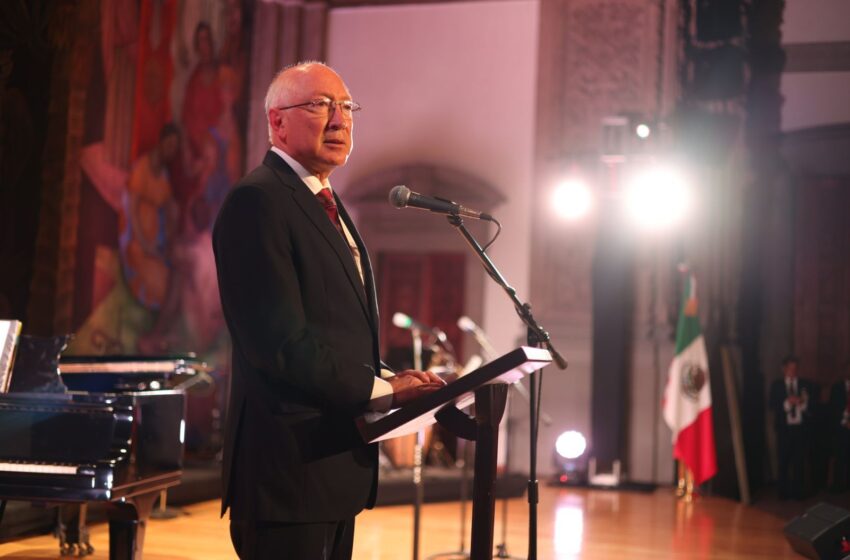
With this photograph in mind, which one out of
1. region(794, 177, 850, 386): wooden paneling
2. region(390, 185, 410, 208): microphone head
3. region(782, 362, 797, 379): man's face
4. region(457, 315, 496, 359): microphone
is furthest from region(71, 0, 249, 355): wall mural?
region(794, 177, 850, 386): wooden paneling

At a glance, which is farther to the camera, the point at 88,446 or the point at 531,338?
the point at 88,446

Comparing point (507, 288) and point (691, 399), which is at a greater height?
point (507, 288)

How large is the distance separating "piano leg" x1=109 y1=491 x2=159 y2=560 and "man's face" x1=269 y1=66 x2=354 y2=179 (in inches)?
91.9

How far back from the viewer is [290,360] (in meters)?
2.04

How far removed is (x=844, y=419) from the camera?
9.72 metres

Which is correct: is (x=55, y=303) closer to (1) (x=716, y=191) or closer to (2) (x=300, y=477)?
(2) (x=300, y=477)

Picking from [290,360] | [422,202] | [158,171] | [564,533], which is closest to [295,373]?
[290,360]

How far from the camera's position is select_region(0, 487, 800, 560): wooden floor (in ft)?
19.4

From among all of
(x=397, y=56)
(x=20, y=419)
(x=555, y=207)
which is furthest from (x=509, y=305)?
(x=20, y=419)

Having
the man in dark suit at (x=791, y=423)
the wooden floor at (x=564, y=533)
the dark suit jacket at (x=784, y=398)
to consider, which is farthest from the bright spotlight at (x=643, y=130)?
the wooden floor at (x=564, y=533)

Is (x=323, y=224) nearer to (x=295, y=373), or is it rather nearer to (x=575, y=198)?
(x=295, y=373)

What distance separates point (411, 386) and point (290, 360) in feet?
0.92

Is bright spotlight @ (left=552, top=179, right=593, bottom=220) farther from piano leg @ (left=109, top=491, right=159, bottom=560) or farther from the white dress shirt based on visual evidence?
the white dress shirt

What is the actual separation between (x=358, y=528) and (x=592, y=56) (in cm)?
625
